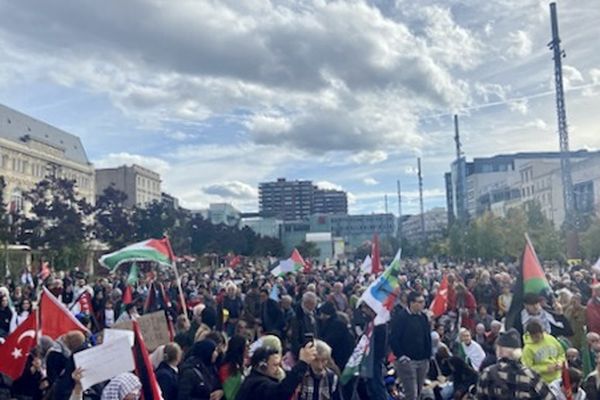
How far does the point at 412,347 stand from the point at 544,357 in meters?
2.79

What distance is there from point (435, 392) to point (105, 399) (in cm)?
521

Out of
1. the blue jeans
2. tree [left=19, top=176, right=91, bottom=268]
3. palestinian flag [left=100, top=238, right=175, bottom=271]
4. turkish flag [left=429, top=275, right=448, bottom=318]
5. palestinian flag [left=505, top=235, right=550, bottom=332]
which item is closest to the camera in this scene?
the blue jeans

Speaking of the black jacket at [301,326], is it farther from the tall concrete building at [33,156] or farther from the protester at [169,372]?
the tall concrete building at [33,156]

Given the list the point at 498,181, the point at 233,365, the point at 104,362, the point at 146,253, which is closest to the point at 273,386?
the point at 233,365

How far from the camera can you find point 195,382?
6.00 metres

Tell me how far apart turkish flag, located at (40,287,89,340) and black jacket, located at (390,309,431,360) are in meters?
4.49

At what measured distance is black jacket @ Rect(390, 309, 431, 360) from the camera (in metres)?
9.02

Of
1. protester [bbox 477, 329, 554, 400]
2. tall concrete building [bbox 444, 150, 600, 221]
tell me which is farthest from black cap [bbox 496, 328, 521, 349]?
tall concrete building [bbox 444, 150, 600, 221]

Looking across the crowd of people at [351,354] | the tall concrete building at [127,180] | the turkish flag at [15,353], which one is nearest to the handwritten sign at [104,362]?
the crowd of people at [351,354]

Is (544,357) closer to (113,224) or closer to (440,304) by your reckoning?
(440,304)

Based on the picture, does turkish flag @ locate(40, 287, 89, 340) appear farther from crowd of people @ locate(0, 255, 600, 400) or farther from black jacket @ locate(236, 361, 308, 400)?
black jacket @ locate(236, 361, 308, 400)

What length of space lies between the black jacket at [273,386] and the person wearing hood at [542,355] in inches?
111

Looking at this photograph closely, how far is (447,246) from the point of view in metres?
71.4

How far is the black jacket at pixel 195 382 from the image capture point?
597 centimetres
